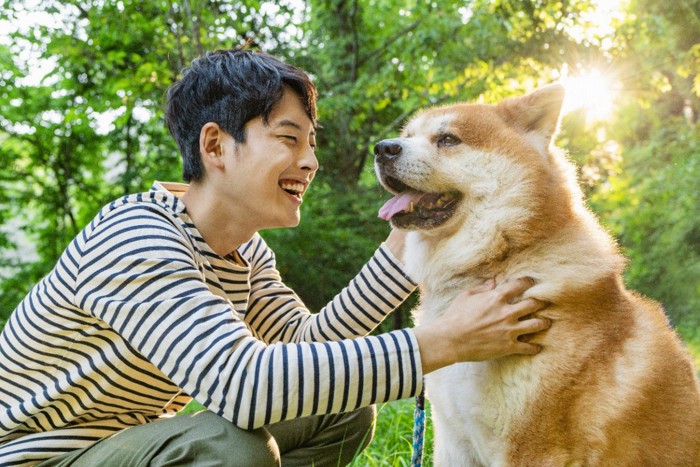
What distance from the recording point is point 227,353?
1494 millimetres

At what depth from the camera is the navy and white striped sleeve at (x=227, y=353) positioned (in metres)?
1.49

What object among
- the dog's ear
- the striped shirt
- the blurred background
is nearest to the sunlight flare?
the blurred background

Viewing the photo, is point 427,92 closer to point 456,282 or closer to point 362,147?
point 362,147

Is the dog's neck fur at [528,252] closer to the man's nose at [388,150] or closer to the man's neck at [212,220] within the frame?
the man's nose at [388,150]

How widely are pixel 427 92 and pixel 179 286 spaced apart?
22.4 ft

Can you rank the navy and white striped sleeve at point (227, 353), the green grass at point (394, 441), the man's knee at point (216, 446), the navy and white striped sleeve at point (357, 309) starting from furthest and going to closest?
the green grass at point (394, 441) < the navy and white striped sleeve at point (357, 309) < the man's knee at point (216, 446) < the navy and white striped sleeve at point (227, 353)

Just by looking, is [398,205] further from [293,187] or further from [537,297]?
[537,297]

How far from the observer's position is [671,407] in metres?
1.75

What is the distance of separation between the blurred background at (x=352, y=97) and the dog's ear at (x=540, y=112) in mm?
3185

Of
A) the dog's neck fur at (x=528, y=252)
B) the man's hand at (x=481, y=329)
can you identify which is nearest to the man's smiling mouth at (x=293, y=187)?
the dog's neck fur at (x=528, y=252)

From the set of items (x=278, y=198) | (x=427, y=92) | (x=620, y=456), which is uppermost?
(x=427, y=92)

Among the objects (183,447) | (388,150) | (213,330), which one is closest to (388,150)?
(388,150)

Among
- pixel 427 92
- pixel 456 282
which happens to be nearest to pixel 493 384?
pixel 456 282

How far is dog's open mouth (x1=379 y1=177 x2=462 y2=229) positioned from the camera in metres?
1.99
